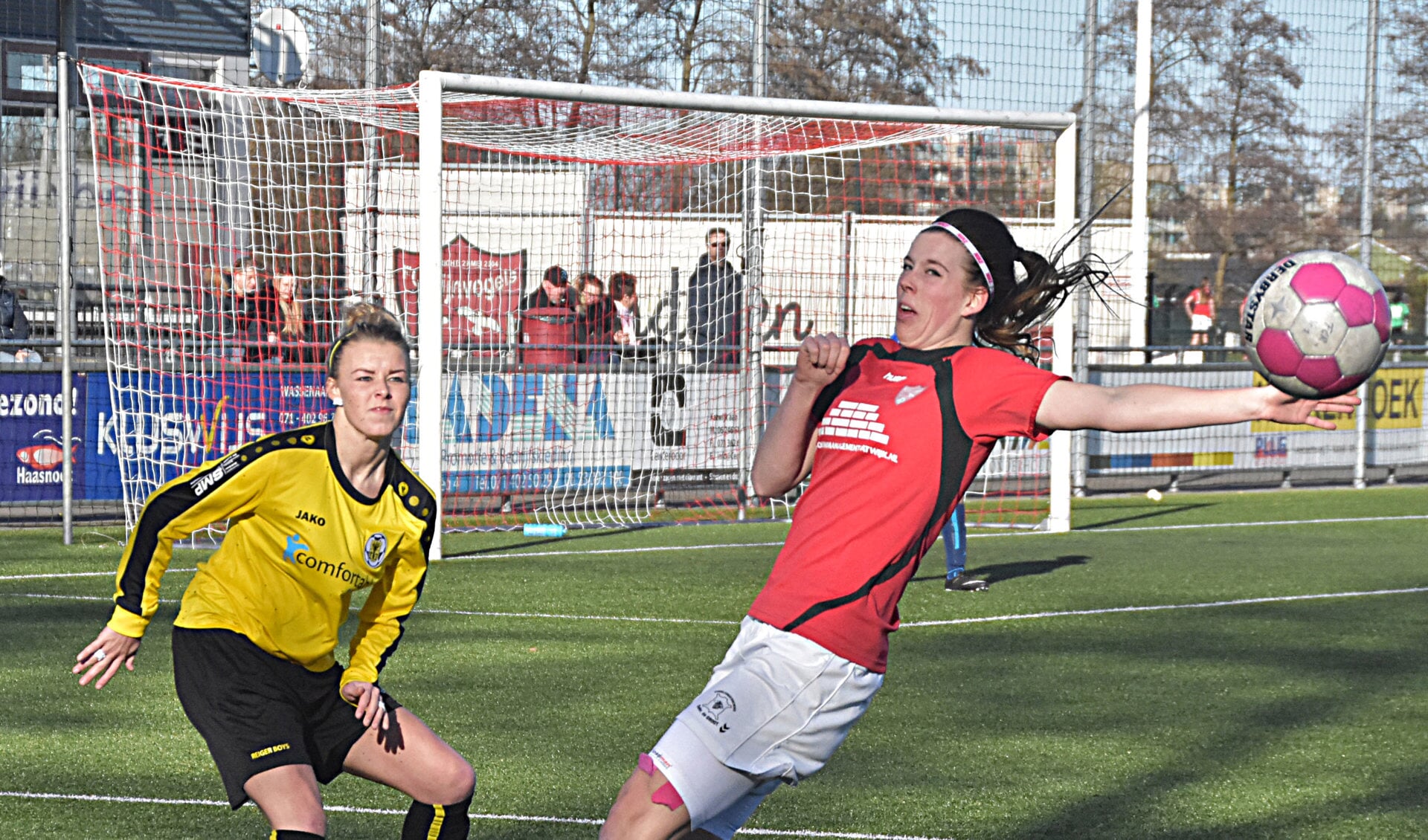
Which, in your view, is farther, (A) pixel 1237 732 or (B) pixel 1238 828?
(A) pixel 1237 732

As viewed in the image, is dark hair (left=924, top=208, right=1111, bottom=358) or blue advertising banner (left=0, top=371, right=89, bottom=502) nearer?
dark hair (left=924, top=208, right=1111, bottom=358)

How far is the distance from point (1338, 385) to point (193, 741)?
490cm

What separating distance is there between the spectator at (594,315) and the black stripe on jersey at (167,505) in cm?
1057

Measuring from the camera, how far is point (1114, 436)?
1678 cm

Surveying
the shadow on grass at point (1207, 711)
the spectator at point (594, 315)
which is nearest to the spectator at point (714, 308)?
the spectator at point (594, 315)

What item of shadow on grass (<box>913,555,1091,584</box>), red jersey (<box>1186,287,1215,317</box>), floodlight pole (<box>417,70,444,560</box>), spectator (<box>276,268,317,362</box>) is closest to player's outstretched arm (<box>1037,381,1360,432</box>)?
shadow on grass (<box>913,555,1091,584</box>)

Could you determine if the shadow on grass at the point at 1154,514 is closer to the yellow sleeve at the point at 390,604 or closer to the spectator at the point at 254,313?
the spectator at the point at 254,313

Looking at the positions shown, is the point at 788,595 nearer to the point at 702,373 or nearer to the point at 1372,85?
the point at 702,373

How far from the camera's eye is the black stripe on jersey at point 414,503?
430cm

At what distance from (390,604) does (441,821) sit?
63 cm

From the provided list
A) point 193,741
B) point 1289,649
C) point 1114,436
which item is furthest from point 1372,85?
point 193,741

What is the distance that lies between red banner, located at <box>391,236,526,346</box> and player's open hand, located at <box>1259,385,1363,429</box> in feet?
38.8

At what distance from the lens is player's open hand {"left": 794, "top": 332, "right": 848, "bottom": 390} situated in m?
3.50

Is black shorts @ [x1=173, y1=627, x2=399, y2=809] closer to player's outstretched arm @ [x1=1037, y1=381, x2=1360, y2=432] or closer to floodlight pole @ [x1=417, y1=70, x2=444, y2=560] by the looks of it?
player's outstretched arm @ [x1=1037, y1=381, x2=1360, y2=432]
